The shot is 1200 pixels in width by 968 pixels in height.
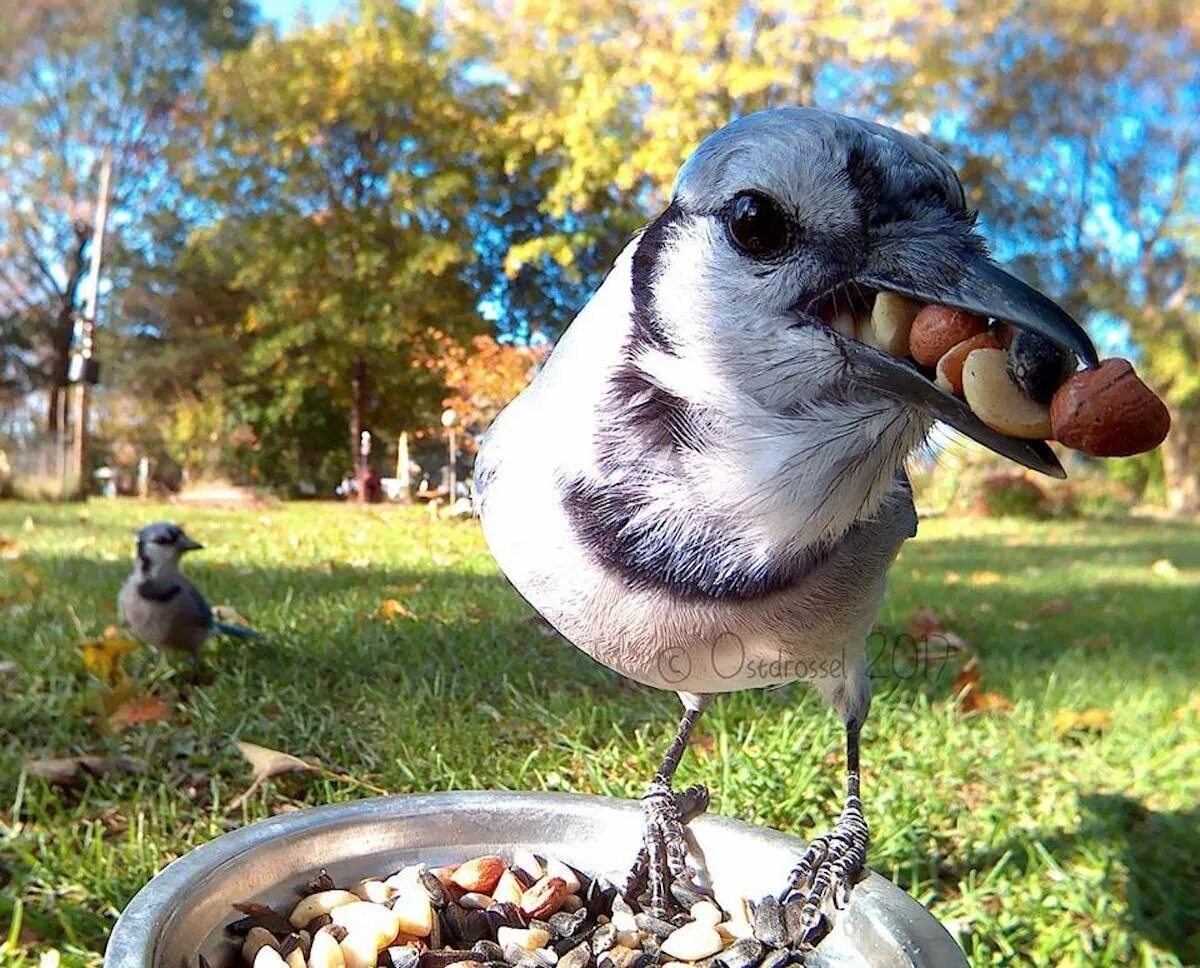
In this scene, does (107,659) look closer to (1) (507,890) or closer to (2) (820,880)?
(1) (507,890)

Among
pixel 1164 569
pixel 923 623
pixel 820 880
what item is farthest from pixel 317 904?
pixel 1164 569

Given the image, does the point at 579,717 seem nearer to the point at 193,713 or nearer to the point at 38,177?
the point at 193,713

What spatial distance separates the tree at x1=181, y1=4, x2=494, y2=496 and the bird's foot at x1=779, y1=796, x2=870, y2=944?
1085mm

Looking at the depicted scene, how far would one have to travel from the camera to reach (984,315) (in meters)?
0.51

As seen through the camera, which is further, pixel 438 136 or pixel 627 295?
pixel 438 136

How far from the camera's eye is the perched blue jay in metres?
0.56

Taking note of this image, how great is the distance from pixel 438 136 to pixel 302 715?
48.0 inches

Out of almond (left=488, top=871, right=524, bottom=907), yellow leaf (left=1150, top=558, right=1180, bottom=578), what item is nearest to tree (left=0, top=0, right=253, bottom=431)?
almond (left=488, top=871, right=524, bottom=907)

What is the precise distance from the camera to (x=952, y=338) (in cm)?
52

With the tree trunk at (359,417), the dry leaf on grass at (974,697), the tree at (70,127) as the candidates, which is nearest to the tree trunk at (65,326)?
the tree at (70,127)

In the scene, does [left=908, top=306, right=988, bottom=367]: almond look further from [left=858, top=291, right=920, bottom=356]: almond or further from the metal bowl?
the metal bowl

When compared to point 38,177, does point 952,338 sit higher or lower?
lower

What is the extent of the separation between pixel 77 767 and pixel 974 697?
1.66 m

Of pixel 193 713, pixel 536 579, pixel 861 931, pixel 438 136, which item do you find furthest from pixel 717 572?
pixel 438 136
